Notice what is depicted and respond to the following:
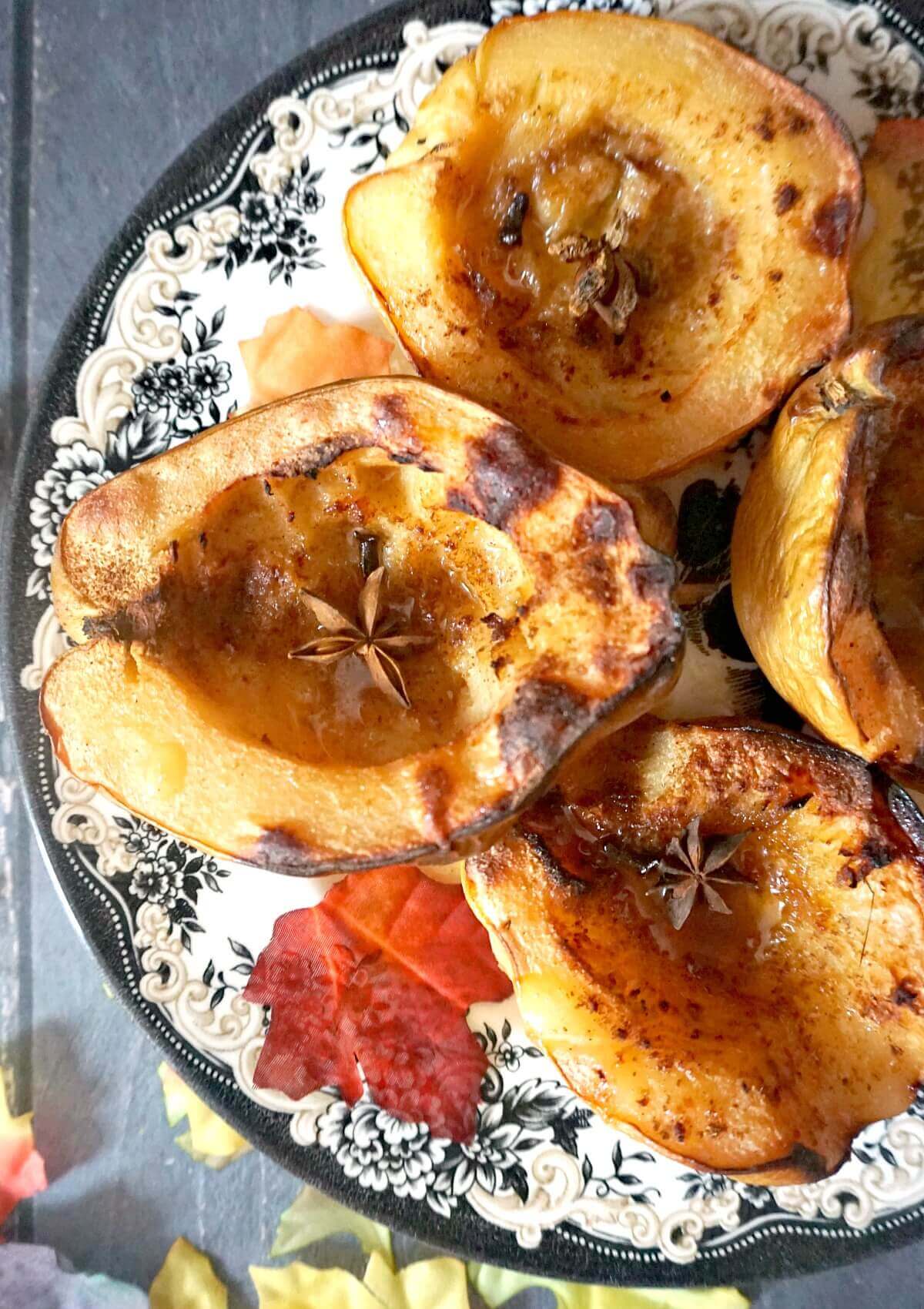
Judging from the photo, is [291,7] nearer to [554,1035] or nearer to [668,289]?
[668,289]

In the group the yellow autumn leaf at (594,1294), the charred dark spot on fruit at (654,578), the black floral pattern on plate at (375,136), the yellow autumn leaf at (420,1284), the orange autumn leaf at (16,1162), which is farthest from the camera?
the orange autumn leaf at (16,1162)

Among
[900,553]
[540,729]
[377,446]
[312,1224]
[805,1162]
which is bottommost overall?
[312,1224]

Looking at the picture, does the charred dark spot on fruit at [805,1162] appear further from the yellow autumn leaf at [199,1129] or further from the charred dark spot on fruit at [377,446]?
the yellow autumn leaf at [199,1129]

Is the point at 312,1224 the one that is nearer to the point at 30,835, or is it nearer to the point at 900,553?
the point at 30,835

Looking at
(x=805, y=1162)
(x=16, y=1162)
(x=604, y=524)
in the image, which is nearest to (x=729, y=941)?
(x=805, y=1162)

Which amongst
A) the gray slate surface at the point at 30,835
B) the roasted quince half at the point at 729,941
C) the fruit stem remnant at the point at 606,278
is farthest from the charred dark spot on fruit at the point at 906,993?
the fruit stem remnant at the point at 606,278

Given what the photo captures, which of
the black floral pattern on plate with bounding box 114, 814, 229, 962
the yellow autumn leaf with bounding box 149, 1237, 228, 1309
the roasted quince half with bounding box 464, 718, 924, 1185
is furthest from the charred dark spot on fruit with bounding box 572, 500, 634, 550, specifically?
the yellow autumn leaf with bounding box 149, 1237, 228, 1309
